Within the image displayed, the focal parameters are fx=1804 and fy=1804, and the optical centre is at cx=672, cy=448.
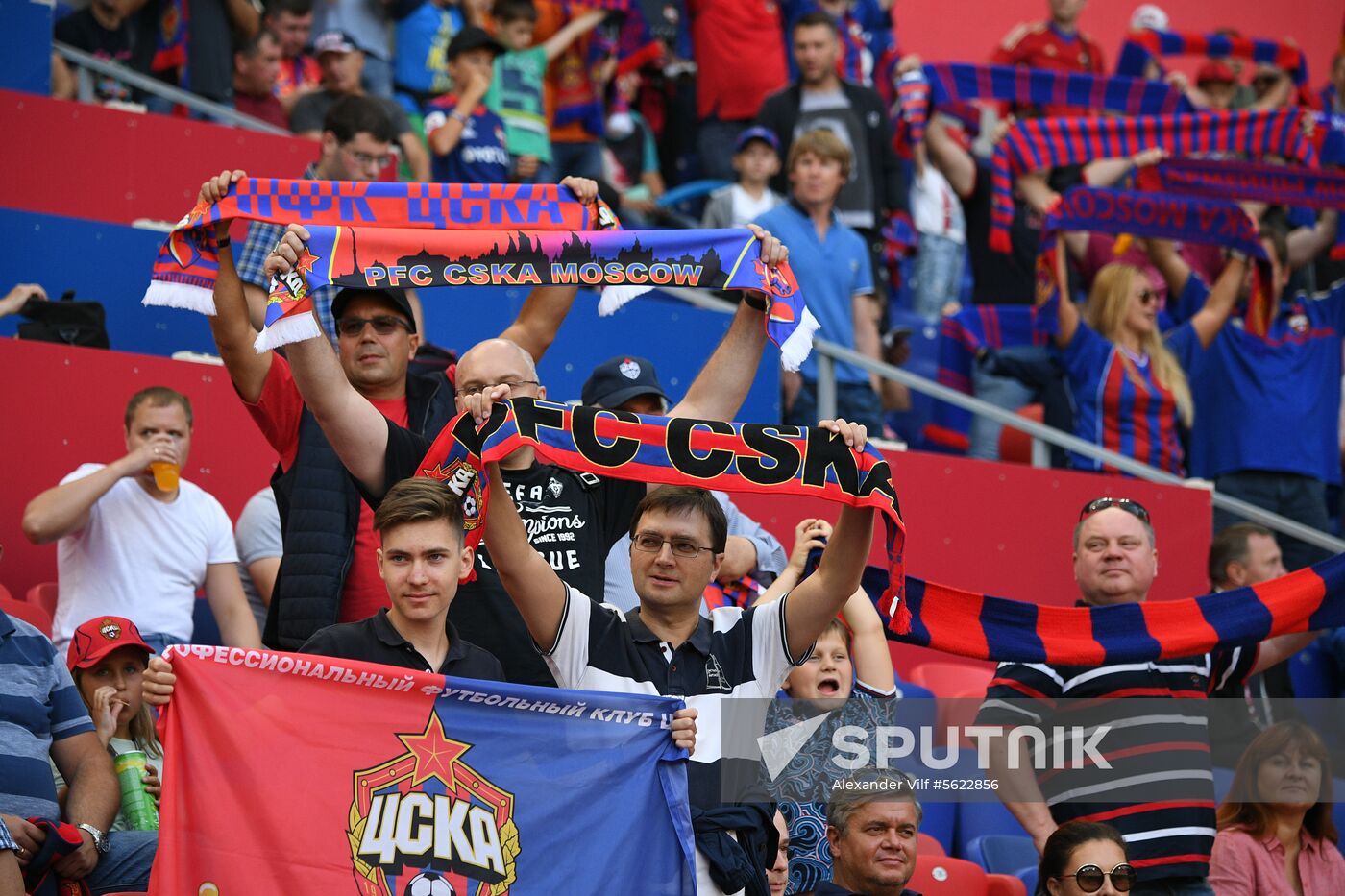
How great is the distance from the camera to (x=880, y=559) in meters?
7.65

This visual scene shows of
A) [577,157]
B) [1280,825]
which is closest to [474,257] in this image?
[1280,825]

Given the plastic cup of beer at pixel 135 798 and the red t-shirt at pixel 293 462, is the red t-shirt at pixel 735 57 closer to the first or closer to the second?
the red t-shirt at pixel 293 462

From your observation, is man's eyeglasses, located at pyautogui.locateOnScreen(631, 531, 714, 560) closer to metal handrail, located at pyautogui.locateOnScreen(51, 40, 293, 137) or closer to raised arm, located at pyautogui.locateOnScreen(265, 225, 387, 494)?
raised arm, located at pyautogui.locateOnScreen(265, 225, 387, 494)

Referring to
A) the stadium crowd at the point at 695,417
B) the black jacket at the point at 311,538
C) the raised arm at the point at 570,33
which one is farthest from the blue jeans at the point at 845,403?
the black jacket at the point at 311,538

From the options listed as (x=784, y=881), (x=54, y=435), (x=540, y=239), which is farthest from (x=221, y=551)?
(x=784, y=881)

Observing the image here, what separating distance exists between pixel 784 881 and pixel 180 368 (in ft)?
12.0

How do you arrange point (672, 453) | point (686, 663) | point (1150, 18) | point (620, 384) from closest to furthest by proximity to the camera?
→ point (686, 663) → point (672, 453) → point (620, 384) → point (1150, 18)

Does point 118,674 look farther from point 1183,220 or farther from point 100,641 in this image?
point 1183,220

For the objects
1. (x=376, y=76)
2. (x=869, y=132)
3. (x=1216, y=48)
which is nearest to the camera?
(x=376, y=76)

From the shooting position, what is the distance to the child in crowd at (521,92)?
973 cm

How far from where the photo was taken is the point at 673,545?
13.7 feet

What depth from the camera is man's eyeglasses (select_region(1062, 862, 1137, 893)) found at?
4.60 m

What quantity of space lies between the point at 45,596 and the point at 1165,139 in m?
6.42

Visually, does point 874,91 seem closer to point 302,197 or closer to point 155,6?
point 155,6
